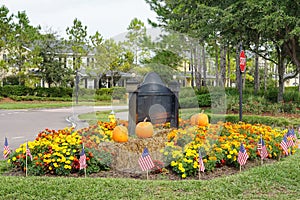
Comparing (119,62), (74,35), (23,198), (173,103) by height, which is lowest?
(23,198)

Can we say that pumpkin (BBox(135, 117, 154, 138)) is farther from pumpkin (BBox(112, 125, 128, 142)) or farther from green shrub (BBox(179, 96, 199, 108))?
green shrub (BBox(179, 96, 199, 108))

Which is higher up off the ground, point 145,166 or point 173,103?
point 173,103

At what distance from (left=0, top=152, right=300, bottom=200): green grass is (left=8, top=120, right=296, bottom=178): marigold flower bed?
467mm

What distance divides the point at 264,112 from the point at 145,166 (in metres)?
12.2

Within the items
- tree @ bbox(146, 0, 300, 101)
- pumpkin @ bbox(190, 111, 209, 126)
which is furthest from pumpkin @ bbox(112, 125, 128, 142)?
tree @ bbox(146, 0, 300, 101)

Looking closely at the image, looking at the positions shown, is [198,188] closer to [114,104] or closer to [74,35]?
[114,104]

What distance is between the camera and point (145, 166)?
5.32 metres

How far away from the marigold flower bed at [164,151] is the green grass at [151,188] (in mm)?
467

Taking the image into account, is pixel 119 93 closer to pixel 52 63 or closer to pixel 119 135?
pixel 119 135

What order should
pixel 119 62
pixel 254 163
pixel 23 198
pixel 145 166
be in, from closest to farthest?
pixel 23 198 < pixel 145 166 < pixel 254 163 < pixel 119 62

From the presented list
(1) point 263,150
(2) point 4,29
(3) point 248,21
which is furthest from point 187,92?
(2) point 4,29

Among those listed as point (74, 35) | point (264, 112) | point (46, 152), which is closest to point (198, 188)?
point (46, 152)

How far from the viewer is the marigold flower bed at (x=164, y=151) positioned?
19.0 ft

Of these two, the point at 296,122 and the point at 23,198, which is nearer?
the point at 23,198
